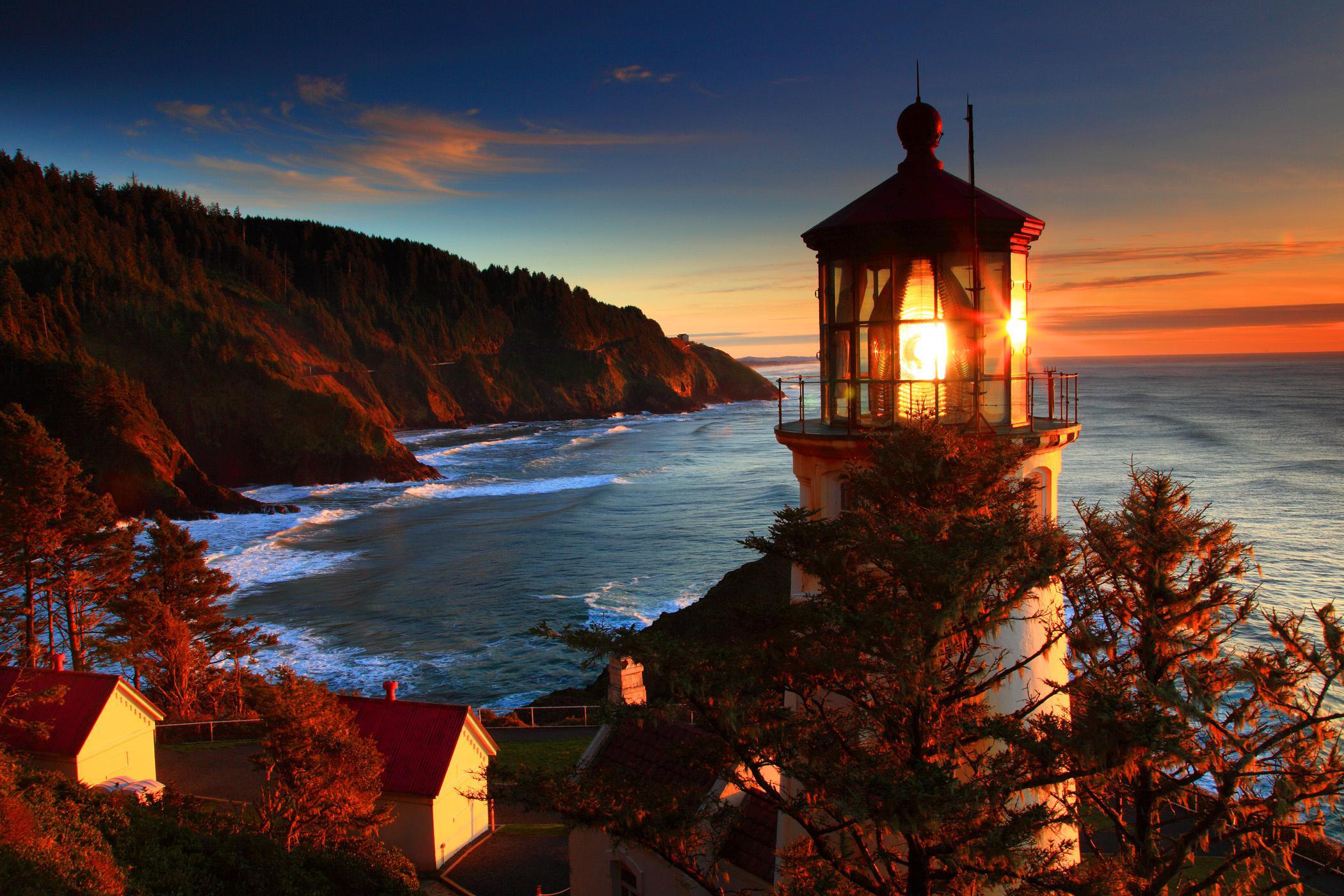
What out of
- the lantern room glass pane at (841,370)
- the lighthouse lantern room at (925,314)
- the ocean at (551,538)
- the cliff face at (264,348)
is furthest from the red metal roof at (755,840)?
the cliff face at (264,348)

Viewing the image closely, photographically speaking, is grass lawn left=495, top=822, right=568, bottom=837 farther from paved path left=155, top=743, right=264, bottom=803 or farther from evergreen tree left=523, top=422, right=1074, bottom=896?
evergreen tree left=523, top=422, right=1074, bottom=896

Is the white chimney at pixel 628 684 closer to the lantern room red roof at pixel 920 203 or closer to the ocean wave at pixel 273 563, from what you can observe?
the lantern room red roof at pixel 920 203

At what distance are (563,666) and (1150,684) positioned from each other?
22445 mm

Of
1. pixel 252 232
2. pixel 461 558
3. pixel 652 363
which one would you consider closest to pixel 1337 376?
pixel 652 363

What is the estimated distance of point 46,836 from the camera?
28.1 ft

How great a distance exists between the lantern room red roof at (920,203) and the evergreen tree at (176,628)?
67.4ft

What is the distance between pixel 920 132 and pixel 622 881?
8.85m

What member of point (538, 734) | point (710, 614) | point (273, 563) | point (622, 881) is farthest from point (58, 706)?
point (273, 563)

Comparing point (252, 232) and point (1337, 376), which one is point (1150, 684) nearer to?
point (252, 232)

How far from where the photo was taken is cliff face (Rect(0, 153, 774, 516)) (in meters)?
58.7

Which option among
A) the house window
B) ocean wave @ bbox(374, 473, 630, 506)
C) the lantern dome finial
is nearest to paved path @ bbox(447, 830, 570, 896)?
the house window

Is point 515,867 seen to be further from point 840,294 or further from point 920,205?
point 920,205

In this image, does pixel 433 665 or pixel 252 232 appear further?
pixel 252 232

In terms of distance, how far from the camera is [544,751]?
18.0 m
